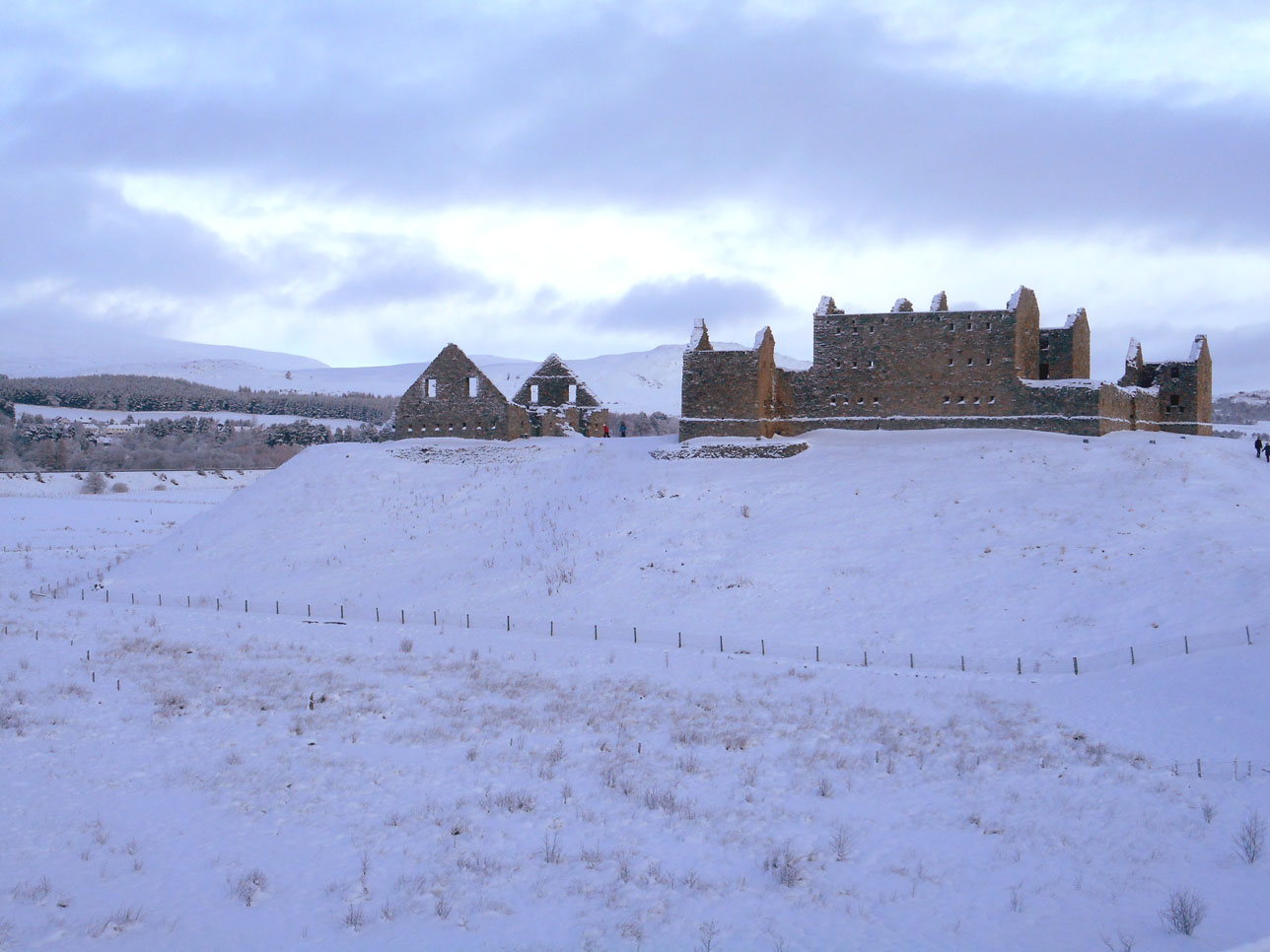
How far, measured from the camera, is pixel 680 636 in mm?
25766

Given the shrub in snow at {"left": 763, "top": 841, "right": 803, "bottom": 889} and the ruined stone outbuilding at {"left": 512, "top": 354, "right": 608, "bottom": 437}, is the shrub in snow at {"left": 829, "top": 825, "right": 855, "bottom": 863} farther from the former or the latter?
the ruined stone outbuilding at {"left": 512, "top": 354, "right": 608, "bottom": 437}

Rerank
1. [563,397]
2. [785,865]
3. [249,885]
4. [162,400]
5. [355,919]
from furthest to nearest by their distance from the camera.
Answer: [162,400], [563,397], [785,865], [249,885], [355,919]

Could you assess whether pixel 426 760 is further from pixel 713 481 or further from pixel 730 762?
pixel 713 481

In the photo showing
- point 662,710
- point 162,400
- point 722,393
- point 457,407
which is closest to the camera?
point 662,710

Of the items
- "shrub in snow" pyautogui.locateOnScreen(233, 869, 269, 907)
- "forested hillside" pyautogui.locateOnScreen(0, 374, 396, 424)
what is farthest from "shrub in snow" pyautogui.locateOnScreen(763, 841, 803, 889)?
"forested hillside" pyautogui.locateOnScreen(0, 374, 396, 424)

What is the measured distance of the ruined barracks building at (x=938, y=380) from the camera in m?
37.2

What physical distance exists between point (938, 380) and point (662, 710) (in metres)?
24.1

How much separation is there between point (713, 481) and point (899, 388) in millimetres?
9452

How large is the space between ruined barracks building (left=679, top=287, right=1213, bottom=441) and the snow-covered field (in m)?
1.75

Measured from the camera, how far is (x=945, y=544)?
1145 inches

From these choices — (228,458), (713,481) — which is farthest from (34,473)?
(713,481)

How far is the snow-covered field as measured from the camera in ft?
35.1

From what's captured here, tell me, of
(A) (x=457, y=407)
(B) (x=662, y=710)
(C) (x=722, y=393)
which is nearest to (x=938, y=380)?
(C) (x=722, y=393)

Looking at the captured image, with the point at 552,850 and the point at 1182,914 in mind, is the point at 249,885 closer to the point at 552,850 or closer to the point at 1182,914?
the point at 552,850
